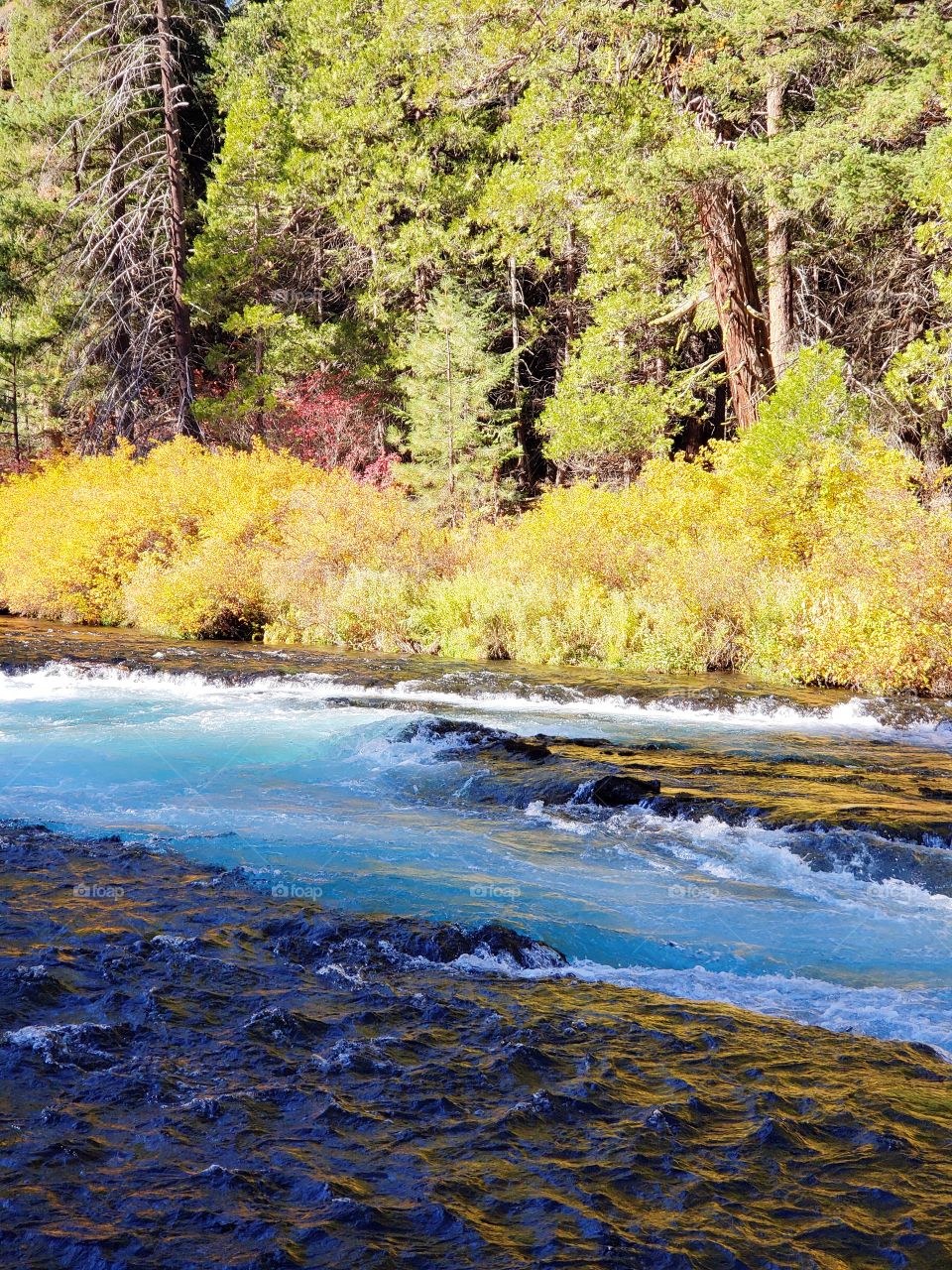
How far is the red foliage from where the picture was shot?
1174 inches

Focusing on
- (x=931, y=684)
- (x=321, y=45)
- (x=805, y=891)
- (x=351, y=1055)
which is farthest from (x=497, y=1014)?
(x=321, y=45)

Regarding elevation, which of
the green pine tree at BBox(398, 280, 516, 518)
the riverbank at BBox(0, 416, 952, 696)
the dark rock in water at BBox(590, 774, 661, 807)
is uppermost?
the green pine tree at BBox(398, 280, 516, 518)

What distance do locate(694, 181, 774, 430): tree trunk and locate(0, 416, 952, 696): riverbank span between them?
323 cm

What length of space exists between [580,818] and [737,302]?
46.8ft

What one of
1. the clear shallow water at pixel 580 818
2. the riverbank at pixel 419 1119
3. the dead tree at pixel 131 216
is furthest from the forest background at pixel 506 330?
the riverbank at pixel 419 1119

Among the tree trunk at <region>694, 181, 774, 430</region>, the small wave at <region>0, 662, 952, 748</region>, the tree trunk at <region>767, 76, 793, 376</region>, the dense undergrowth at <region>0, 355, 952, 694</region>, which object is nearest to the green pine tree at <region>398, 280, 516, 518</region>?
the dense undergrowth at <region>0, 355, 952, 694</region>

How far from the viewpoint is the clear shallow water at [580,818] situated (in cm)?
484

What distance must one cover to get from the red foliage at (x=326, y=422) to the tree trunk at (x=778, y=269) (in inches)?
504

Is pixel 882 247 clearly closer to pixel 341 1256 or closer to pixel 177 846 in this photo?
pixel 177 846

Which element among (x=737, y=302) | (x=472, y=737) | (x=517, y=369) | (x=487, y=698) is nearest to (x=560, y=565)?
(x=487, y=698)

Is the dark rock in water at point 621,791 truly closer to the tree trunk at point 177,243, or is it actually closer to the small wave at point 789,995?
the small wave at point 789,995

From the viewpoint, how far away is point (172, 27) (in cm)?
2998

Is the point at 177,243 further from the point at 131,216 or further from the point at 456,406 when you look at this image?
the point at 456,406

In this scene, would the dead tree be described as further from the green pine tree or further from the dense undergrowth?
the dense undergrowth
